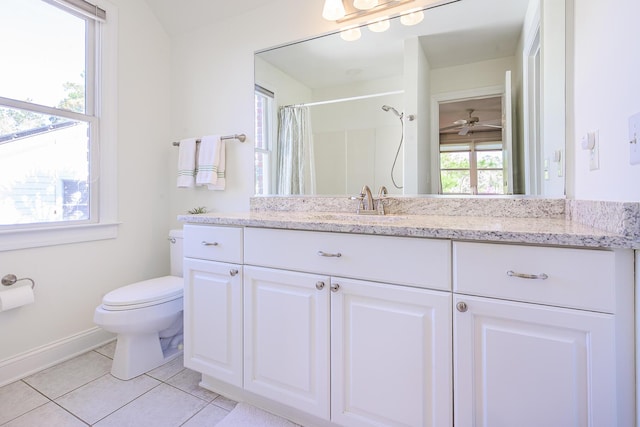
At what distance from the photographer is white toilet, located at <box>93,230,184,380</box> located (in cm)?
154

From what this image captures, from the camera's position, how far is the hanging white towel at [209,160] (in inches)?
81.4

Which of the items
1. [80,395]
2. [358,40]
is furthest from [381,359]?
[358,40]

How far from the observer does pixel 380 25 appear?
165 cm

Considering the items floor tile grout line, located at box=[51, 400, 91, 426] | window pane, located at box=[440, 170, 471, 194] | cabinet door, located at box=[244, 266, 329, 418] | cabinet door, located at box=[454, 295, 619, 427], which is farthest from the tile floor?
window pane, located at box=[440, 170, 471, 194]

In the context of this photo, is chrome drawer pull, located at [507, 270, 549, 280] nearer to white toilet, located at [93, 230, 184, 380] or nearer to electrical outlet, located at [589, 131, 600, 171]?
electrical outlet, located at [589, 131, 600, 171]

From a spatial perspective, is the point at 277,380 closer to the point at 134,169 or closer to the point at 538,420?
the point at 538,420

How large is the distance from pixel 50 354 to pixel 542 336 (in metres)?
2.39

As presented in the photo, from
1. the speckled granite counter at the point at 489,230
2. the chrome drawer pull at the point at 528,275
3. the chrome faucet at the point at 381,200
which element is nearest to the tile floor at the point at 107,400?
the speckled granite counter at the point at 489,230

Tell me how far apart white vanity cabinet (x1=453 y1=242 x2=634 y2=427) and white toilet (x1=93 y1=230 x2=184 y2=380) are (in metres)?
1.45

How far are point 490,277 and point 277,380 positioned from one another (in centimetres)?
91

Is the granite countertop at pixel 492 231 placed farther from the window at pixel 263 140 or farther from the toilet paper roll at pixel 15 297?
the toilet paper roll at pixel 15 297

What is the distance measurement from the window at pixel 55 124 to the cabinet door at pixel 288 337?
1358 millimetres

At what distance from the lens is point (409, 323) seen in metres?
1.00

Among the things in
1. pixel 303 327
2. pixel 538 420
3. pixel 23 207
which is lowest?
pixel 538 420
